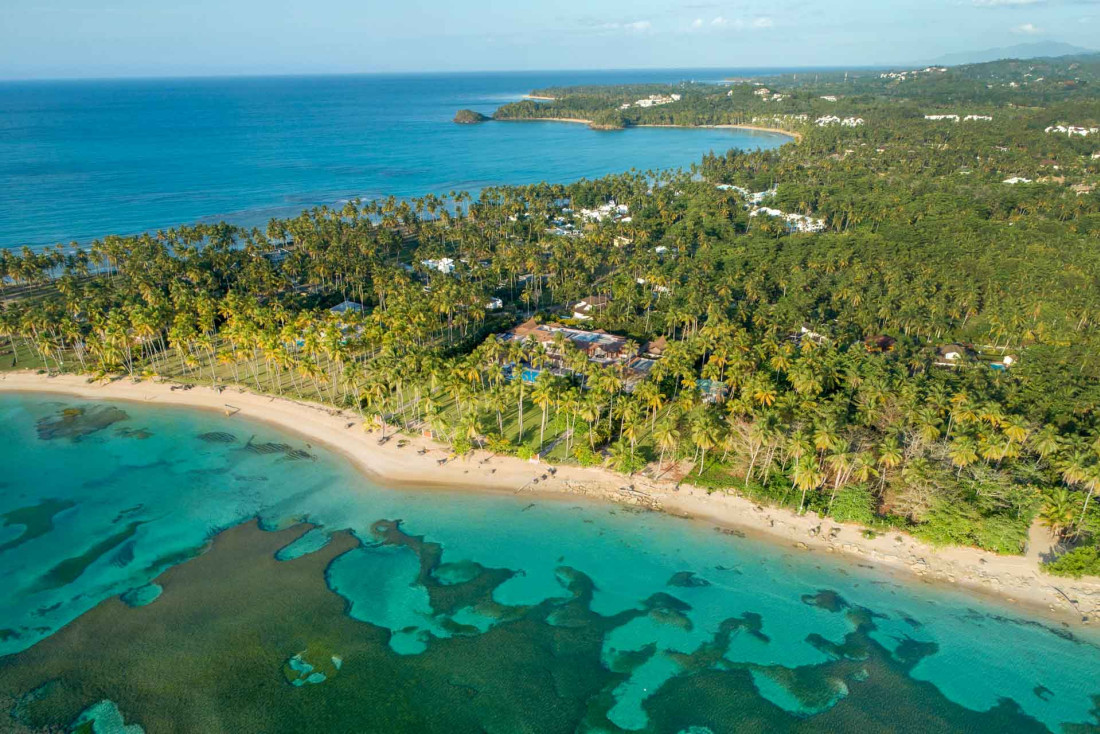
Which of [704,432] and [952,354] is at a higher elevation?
[704,432]

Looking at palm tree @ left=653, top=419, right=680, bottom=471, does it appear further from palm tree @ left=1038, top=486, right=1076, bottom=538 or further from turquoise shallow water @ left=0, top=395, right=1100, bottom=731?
palm tree @ left=1038, top=486, right=1076, bottom=538

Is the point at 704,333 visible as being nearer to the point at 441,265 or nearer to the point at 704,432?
the point at 704,432

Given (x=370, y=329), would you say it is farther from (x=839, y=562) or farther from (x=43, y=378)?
(x=839, y=562)

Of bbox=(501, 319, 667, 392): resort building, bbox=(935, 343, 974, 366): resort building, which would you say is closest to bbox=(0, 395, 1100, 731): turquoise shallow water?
bbox=(501, 319, 667, 392): resort building

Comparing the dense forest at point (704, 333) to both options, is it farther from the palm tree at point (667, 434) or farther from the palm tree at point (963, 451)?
the palm tree at point (963, 451)

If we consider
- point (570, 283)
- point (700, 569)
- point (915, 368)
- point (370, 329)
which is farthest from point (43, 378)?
point (915, 368)

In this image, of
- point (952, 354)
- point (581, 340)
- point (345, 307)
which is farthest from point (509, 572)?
point (952, 354)
